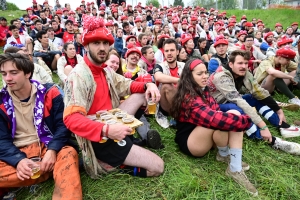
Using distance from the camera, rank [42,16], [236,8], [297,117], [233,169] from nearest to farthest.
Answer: [233,169]
[297,117]
[42,16]
[236,8]

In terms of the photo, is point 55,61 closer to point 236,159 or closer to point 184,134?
point 184,134

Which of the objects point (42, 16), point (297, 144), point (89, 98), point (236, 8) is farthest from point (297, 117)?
point (236, 8)

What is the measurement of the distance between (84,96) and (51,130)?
0.67 metres

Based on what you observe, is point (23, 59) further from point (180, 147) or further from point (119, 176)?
point (180, 147)

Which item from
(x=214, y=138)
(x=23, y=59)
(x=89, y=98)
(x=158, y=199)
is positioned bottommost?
(x=158, y=199)

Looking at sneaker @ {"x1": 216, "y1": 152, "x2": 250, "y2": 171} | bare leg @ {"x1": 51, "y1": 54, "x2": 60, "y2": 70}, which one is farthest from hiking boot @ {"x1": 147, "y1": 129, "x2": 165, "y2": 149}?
bare leg @ {"x1": 51, "y1": 54, "x2": 60, "y2": 70}

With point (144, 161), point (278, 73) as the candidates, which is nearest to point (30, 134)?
point (144, 161)

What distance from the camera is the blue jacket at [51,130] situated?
86.7 inches

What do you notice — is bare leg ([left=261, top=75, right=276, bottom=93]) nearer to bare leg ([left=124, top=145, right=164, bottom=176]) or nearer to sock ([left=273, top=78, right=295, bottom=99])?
sock ([left=273, top=78, right=295, bottom=99])

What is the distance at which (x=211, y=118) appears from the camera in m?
2.38

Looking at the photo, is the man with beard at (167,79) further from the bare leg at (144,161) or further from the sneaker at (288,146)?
the sneaker at (288,146)

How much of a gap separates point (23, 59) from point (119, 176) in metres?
1.61

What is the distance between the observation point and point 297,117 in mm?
4230

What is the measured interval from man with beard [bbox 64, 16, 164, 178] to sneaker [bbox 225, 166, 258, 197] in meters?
0.80
